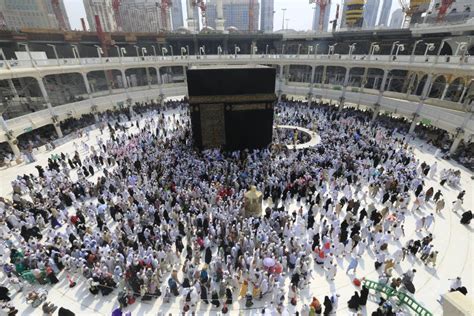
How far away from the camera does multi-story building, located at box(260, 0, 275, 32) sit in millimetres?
136125

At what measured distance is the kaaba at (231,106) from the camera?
1612cm

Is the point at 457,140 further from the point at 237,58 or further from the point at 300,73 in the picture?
the point at 300,73

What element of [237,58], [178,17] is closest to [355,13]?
[237,58]

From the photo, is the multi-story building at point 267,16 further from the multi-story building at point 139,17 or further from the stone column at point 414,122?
the stone column at point 414,122

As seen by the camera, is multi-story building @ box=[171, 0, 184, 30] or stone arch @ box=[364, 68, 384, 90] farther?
multi-story building @ box=[171, 0, 184, 30]

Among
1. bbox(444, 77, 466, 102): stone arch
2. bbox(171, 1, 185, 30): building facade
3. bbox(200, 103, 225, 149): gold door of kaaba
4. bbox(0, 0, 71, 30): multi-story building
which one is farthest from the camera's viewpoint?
bbox(171, 1, 185, 30): building facade

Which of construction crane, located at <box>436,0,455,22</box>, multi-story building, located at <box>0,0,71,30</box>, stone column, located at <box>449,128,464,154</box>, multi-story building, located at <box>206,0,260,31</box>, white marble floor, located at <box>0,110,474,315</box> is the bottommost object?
white marble floor, located at <box>0,110,474,315</box>

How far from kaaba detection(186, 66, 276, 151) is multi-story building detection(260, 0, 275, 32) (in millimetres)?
135380

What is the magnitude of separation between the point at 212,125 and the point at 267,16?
144649mm

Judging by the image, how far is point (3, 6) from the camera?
3061 inches

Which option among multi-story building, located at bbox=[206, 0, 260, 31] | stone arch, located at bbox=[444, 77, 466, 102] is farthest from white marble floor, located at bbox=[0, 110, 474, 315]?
multi-story building, located at bbox=[206, 0, 260, 31]

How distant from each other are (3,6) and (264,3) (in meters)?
109

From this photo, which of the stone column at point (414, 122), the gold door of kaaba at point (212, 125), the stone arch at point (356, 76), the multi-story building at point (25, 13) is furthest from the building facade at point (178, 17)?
the stone column at point (414, 122)

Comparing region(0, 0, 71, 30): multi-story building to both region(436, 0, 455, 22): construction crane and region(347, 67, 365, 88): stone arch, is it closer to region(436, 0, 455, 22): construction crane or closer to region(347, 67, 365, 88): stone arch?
region(347, 67, 365, 88): stone arch
